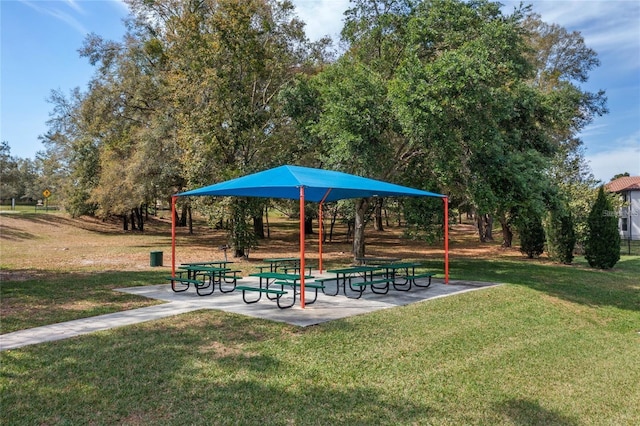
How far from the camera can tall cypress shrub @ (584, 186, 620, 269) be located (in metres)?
14.9

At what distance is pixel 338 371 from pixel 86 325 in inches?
154

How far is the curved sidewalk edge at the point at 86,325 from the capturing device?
19.1 feet

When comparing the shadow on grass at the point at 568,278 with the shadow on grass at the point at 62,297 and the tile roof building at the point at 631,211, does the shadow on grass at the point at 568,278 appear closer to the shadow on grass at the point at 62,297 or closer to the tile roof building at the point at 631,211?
the shadow on grass at the point at 62,297

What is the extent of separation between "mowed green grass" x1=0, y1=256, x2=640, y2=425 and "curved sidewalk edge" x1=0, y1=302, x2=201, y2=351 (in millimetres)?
361

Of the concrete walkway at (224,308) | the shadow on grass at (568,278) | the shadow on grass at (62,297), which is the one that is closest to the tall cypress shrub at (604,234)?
the shadow on grass at (568,278)

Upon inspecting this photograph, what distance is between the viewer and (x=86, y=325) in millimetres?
6594

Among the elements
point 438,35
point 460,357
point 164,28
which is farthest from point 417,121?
point 164,28

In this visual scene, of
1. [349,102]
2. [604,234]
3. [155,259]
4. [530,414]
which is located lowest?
[530,414]

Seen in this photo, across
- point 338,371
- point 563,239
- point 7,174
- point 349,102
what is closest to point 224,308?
point 338,371

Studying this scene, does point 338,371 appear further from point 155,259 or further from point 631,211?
point 631,211

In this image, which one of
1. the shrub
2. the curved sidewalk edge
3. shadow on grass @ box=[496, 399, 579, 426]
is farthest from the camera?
the shrub

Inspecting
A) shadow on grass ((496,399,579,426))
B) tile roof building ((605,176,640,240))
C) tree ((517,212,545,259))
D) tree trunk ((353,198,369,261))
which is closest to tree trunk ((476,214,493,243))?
tree ((517,212,545,259))

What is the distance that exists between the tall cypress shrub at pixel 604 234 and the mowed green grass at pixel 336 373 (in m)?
7.96

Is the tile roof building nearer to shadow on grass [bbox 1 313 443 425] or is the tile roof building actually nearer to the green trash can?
the green trash can
